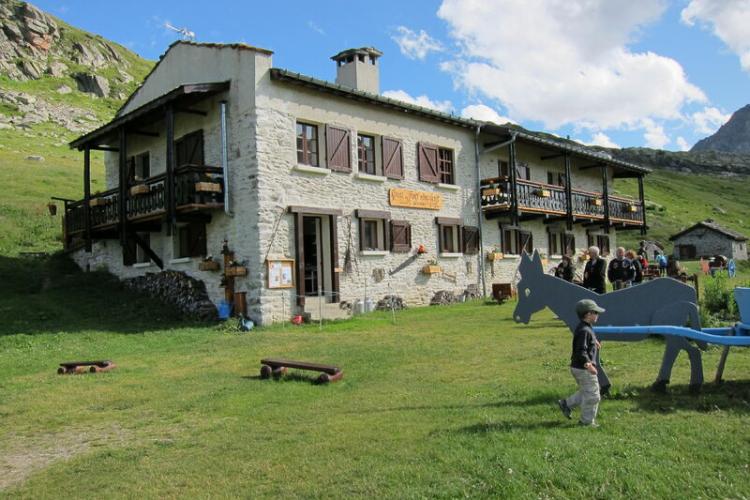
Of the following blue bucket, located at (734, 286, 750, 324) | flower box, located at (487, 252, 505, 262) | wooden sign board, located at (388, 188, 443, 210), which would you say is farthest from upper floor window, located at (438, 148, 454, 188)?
blue bucket, located at (734, 286, 750, 324)

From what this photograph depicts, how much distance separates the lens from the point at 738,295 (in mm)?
6488

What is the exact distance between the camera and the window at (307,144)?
694 inches

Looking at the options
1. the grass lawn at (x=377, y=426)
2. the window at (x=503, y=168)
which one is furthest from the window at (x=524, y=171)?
the grass lawn at (x=377, y=426)

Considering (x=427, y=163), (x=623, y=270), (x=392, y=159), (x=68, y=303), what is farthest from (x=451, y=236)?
(x=68, y=303)

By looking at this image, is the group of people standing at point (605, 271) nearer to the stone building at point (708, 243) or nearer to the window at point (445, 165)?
the window at point (445, 165)

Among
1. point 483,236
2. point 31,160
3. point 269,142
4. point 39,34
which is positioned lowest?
point 483,236

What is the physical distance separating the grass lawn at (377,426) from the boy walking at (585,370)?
0.17m

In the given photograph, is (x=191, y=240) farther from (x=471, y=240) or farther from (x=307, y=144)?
(x=471, y=240)

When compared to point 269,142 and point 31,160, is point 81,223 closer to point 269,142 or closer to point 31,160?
point 269,142

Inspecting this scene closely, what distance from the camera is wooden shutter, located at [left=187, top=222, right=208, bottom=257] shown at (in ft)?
58.7

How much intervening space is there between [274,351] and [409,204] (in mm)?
9597

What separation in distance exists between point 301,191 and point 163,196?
372cm

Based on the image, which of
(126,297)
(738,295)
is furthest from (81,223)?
(738,295)

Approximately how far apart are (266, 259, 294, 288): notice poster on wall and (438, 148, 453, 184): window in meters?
7.75
